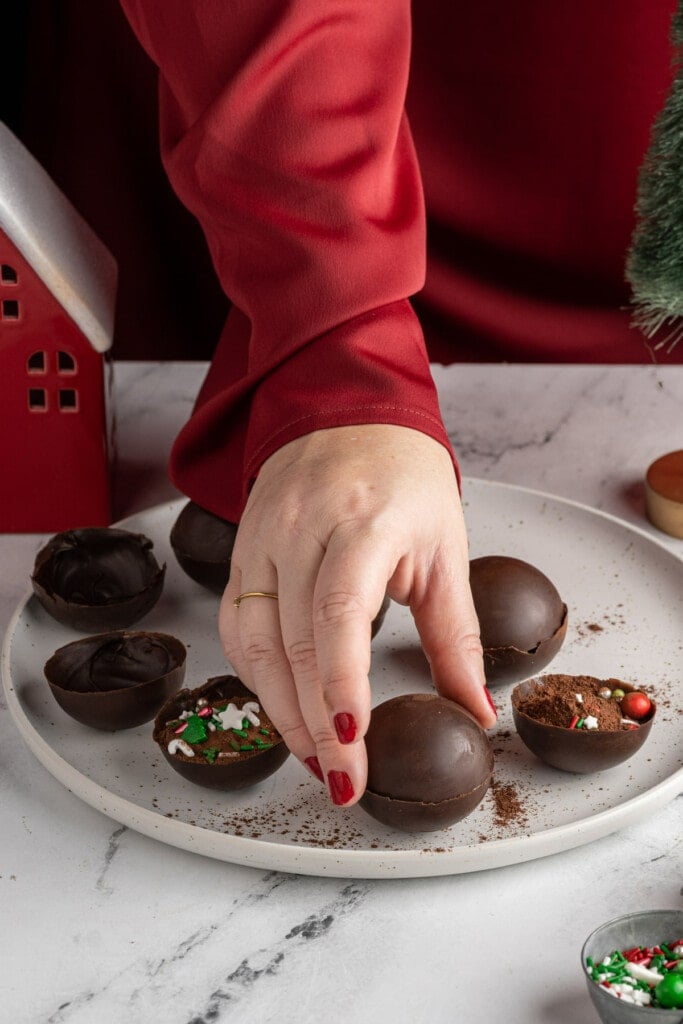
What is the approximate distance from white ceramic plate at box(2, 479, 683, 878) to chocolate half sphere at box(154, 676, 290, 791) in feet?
0.07

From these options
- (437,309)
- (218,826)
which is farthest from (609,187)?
(218,826)

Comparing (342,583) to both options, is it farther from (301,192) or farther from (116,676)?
(301,192)

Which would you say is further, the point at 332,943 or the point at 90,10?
the point at 90,10

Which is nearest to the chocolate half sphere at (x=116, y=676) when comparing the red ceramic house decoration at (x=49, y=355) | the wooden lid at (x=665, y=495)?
the red ceramic house decoration at (x=49, y=355)

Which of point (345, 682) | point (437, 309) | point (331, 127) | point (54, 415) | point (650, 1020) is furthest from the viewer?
point (437, 309)

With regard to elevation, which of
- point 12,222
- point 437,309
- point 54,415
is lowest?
point 437,309

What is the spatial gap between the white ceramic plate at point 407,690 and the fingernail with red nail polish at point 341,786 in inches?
1.3

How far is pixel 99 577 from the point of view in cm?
98

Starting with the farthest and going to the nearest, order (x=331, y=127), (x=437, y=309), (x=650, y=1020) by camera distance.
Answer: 1. (x=437, y=309)
2. (x=331, y=127)
3. (x=650, y=1020)

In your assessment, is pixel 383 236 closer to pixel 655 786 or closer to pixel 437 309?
pixel 655 786

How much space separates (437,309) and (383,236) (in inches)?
23.3

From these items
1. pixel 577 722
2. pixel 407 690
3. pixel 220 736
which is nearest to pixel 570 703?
pixel 577 722

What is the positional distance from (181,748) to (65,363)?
1.43 feet

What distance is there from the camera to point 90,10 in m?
1.40
